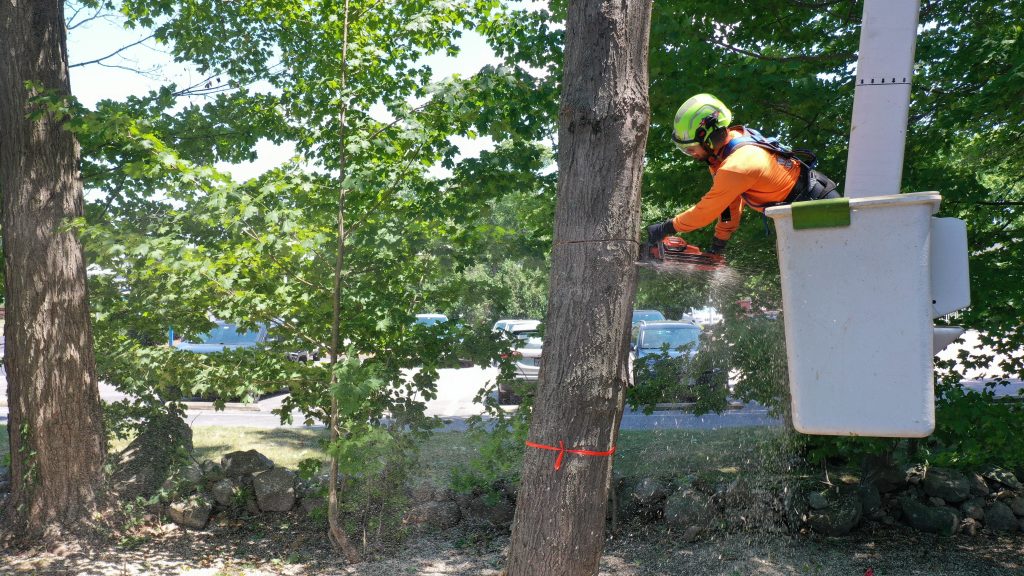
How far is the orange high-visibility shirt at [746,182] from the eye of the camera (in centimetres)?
333

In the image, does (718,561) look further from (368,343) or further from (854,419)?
(854,419)

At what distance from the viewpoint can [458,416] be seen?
1291cm

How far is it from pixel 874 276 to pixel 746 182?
0.95m

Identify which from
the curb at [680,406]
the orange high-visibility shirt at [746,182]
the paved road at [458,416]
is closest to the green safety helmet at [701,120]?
the orange high-visibility shirt at [746,182]

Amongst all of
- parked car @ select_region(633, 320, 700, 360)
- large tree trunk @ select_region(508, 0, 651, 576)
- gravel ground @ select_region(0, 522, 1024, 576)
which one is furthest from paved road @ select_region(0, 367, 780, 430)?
large tree trunk @ select_region(508, 0, 651, 576)

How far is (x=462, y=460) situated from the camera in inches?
320

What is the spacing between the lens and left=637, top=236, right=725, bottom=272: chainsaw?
3713 mm

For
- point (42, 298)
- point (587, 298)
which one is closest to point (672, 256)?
point (587, 298)

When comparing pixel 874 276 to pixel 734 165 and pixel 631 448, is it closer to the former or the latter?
pixel 734 165

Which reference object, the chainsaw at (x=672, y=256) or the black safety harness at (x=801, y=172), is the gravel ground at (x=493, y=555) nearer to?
the chainsaw at (x=672, y=256)

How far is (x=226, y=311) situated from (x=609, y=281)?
9.50 feet

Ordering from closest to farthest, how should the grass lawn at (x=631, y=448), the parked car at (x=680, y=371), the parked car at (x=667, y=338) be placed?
1. the parked car at (x=680, y=371)
2. the parked car at (x=667, y=338)
3. the grass lawn at (x=631, y=448)

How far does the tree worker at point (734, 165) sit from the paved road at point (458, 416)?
10.8 ft

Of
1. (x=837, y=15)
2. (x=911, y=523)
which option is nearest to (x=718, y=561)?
(x=911, y=523)
